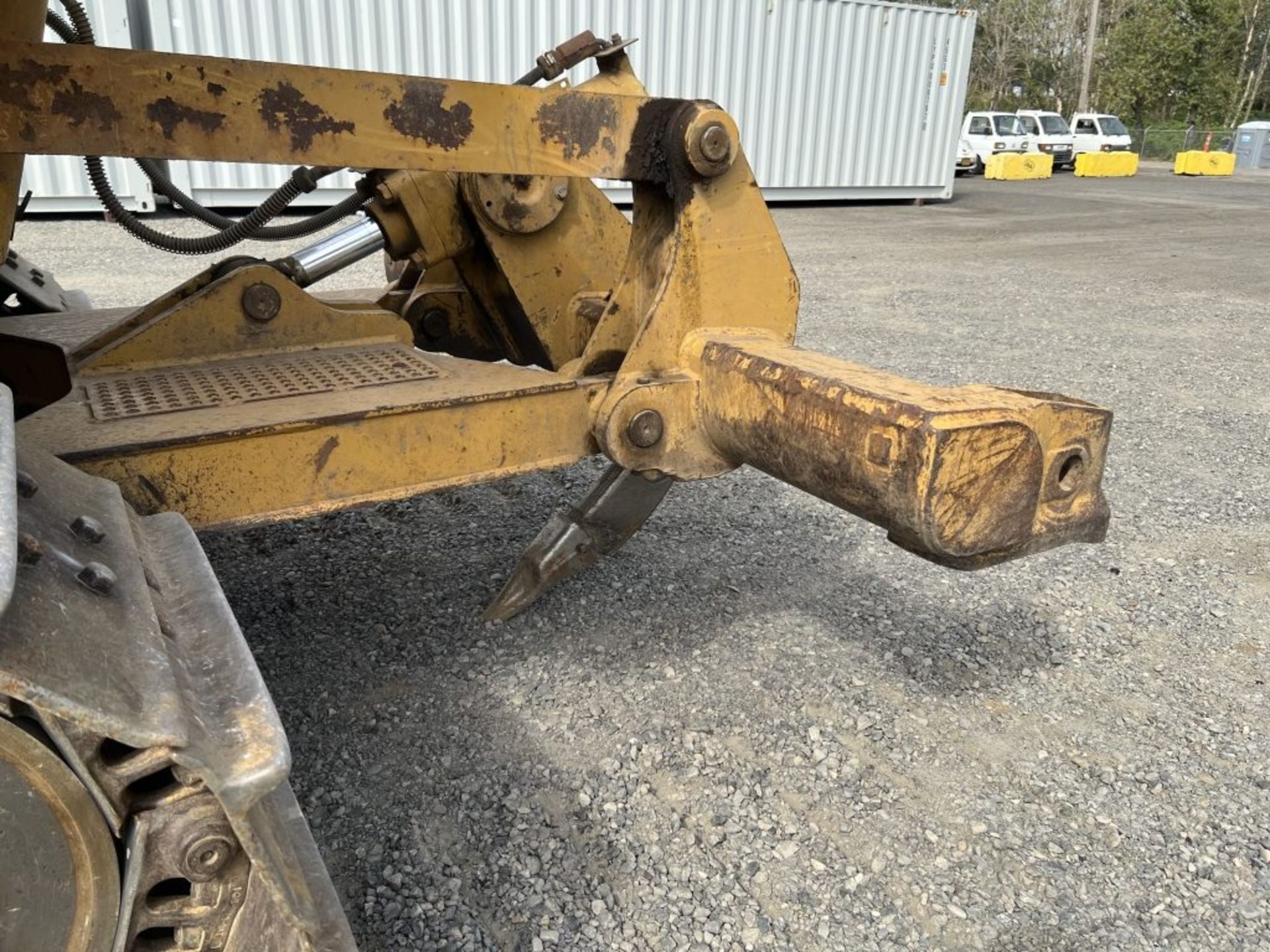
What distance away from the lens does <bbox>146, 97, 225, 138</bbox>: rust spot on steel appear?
150 cm

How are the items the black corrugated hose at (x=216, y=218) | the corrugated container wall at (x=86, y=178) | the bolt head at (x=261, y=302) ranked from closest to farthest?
the bolt head at (x=261, y=302) < the black corrugated hose at (x=216, y=218) < the corrugated container wall at (x=86, y=178)

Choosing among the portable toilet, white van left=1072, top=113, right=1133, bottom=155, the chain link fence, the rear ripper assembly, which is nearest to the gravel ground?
the rear ripper assembly

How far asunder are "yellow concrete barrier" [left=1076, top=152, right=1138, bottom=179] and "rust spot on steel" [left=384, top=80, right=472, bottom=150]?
25.7 metres

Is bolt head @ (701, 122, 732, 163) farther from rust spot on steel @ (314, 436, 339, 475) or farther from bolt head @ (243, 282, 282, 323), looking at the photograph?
bolt head @ (243, 282, 282, 323)

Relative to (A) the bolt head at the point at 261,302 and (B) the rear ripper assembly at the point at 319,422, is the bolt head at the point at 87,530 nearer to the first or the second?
(B) the rear ripper assembly at the point at 319,422

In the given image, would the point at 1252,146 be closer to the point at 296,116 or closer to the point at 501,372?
the point at 501,372

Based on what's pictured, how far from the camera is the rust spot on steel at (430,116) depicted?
5.46 feet

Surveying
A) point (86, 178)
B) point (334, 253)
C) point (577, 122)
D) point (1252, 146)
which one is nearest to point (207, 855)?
point (577, 122)

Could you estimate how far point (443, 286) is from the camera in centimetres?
295

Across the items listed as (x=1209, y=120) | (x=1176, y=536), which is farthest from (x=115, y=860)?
(x=1209, y=120)

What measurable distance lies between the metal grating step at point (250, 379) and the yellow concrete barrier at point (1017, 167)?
73.5 ft

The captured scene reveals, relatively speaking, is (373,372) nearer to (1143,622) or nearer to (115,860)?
(115,860)

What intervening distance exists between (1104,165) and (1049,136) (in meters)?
1.50

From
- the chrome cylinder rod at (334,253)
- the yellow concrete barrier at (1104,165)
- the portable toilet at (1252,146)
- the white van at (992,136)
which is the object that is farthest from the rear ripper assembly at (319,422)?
the portable toilet at (1252,146)
